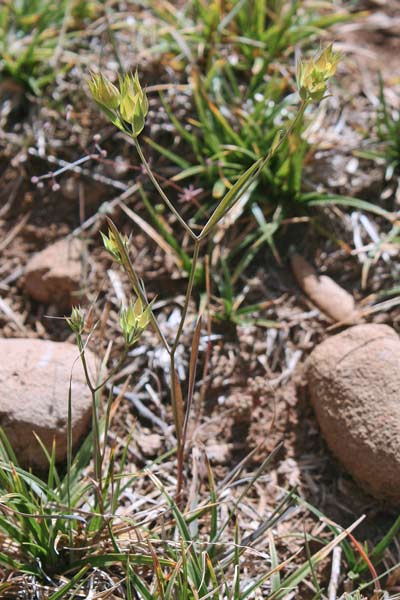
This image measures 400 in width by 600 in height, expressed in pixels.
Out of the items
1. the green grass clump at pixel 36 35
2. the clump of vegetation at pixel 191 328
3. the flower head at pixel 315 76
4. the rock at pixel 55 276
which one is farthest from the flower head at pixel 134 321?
the green grass clump at pixel 36 35

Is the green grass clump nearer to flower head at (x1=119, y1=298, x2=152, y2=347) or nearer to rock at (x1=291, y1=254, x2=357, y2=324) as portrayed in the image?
rock at (x1=291, y1=254, x2=357, y2=324)

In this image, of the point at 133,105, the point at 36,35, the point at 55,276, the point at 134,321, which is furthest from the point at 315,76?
the point at 36,35

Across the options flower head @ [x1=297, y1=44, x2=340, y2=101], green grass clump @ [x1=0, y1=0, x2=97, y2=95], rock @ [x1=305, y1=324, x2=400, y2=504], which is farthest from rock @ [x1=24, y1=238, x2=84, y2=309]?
flower head @ [x1=297, y1=44, x2=340, y2=101]

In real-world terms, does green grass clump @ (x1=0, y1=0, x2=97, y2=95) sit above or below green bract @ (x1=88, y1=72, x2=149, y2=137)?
below

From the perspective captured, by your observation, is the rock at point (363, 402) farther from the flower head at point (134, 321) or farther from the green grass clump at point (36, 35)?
the green grass clump at point (36, 35)

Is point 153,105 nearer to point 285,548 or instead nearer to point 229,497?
point 229,497

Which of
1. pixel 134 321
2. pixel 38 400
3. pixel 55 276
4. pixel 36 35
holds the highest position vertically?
pixel 36 35

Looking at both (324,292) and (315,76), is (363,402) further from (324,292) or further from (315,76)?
(315,76)
